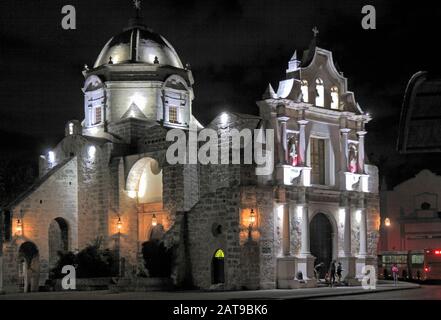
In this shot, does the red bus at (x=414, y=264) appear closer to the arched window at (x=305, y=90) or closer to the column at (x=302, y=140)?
the column at (x=302, y=140)

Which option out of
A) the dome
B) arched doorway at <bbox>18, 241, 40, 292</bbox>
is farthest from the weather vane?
arched doorway at <bbox>18, 241, 40, 292</bbox>

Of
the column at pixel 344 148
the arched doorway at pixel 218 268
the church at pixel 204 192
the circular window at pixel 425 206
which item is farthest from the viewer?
the circular window at pixel 425 206

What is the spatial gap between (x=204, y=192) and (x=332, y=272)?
7.60m

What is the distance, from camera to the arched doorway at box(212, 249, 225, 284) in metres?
35.8

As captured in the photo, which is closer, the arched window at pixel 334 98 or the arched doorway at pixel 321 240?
the arched doorway at pixel 321 240

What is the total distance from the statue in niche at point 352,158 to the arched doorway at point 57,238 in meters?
16.2

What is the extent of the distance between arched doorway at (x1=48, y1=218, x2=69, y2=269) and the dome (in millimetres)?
10720

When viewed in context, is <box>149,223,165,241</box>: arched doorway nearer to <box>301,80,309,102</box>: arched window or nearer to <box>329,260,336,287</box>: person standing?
<box>329,260,336,287</box>: person standing

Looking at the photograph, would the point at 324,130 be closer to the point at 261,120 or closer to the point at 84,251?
the point at 261,120

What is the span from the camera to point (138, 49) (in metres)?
46.3

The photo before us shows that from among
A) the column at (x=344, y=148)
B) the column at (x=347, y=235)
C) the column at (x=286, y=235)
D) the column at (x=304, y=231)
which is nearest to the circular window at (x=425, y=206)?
the column at (x=347, y=235)

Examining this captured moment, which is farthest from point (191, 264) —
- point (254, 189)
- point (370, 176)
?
point (370, 176)

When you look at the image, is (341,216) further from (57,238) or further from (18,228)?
(18,228)

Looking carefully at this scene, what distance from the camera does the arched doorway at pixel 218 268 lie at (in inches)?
1410
